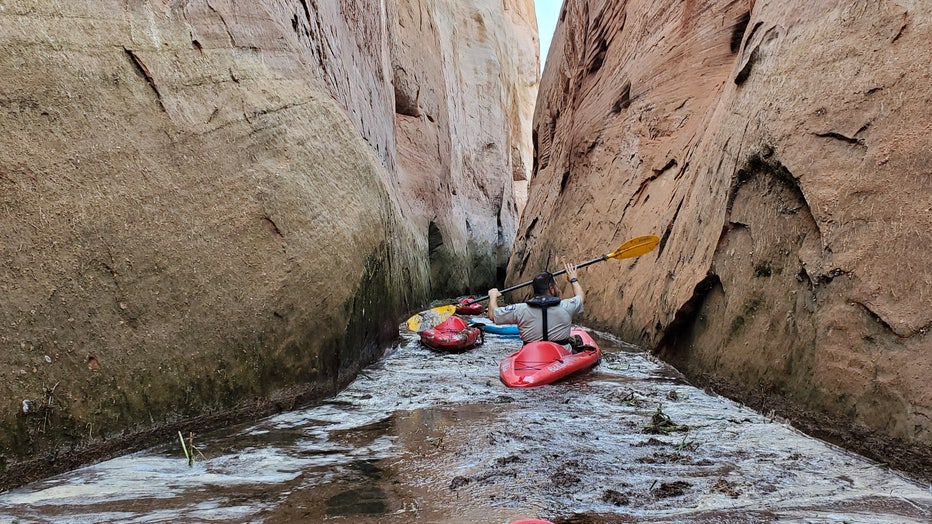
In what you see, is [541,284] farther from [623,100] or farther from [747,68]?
[623,100]

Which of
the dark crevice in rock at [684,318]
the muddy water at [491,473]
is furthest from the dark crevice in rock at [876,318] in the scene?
the dark crevice in rock at [684,318]

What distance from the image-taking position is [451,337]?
24.6ft

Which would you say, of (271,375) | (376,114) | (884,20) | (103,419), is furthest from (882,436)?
(376,114)

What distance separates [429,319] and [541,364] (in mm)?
3212

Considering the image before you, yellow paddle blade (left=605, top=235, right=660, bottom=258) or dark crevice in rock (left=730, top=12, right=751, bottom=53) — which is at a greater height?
dark crevice in rock (left=730, top=12, right=751, bottom=53)

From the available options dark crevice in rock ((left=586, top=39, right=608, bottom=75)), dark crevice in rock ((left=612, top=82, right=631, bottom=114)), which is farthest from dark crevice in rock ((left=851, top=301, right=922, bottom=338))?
dark crevice in rock ((left=586, top=39, right=608, bottom=75))

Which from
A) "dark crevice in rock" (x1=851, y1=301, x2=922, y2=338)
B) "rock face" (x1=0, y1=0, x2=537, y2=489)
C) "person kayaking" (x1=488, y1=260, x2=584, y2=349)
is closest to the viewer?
"rock face" (x1=0, y1=0, x2=537, y2=489)

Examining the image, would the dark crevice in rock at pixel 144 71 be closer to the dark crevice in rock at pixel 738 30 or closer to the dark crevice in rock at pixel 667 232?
the dark crevice in rock at pixel 667 232

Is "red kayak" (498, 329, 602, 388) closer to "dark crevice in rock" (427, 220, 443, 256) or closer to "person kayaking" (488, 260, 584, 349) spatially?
"person kayaking" (488, 260, 584, 349)

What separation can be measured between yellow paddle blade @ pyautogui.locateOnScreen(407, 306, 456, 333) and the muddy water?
12.7 ft

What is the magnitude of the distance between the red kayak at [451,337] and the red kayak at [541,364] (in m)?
1.55

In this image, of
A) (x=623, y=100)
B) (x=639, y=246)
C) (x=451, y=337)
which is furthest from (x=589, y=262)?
(x=623, y=100)

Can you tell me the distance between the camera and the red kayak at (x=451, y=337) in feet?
24.5

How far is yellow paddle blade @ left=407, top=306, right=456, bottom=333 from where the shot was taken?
851cm
